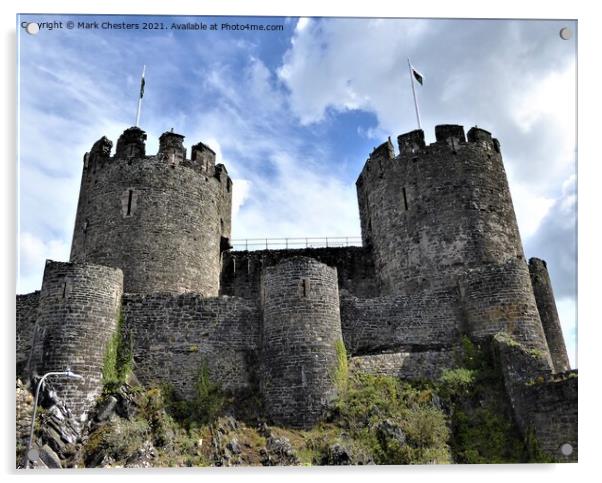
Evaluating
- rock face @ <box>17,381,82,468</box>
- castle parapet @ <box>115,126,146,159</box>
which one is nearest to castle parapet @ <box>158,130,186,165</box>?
castle parapet @ <box>115,126,146,159</box>

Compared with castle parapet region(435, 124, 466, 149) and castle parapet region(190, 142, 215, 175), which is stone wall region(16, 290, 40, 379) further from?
castle parapet region(435, 124, 466, 149)

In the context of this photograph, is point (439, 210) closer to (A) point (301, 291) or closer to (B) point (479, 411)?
(A) point (301, 291)

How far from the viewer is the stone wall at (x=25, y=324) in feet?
46.3

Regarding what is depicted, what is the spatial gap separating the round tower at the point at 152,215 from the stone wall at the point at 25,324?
8.51 feet

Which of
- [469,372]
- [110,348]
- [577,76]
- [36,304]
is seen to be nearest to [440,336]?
[469,372]

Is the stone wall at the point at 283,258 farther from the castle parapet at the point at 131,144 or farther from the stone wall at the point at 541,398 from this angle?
the stone wall at the point at 541,398

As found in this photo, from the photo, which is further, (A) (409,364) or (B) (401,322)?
(B) (401,322)

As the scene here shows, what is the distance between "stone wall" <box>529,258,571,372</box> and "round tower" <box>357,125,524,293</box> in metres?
0.84

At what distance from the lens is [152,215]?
17.9 metres

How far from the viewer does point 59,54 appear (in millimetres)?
11906

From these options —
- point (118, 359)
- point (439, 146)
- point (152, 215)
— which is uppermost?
point (439, 146)

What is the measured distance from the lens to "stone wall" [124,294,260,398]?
46.9 feet

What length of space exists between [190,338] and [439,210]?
894 centimetres

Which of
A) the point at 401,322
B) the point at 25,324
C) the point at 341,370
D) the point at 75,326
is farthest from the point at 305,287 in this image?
the point at 25,324
